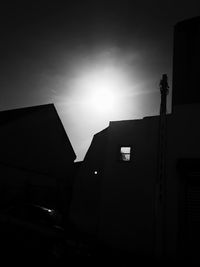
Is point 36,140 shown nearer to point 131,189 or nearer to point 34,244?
point 131,189

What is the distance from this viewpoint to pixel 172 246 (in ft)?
35.2

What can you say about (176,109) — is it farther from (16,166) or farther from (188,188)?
(16,166)

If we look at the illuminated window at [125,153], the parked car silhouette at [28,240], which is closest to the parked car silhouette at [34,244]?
the parked car silhouette at [28,240]

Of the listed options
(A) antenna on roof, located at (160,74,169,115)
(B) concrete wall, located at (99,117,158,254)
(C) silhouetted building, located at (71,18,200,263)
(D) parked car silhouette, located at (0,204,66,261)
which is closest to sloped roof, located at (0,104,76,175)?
(C) silhouetted building, located at (71,18,200,263)

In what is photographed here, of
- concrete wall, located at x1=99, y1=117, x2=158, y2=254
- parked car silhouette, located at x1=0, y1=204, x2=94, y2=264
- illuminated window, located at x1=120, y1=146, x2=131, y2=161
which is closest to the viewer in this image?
parked car silhouette, located at x1=0, y1=204, x2=94, y2=264

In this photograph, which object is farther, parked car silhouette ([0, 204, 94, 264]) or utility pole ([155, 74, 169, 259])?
utility pole ([155, 74, 169, 259])

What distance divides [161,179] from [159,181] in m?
0.15

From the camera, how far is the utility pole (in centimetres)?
1088

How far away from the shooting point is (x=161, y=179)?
37.9ft

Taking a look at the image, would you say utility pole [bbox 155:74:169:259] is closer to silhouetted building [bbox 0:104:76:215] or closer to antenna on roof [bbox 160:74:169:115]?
antenna on roof [bbox 160:74:169:115]

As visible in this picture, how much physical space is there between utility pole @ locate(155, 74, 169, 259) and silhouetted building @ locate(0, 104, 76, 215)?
12.2 m

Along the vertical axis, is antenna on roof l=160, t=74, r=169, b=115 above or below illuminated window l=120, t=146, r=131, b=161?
above

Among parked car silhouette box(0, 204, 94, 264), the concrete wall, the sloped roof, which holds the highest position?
the sloped roof

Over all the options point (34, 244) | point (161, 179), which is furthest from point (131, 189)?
point (34, 244)
